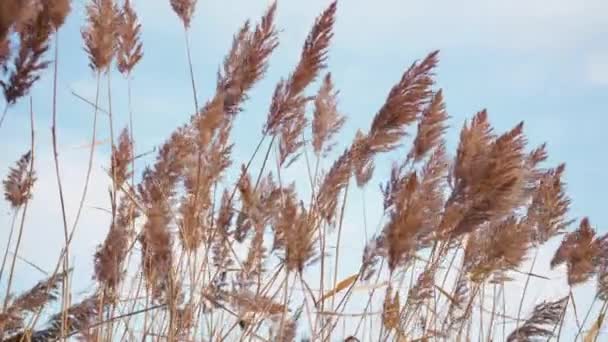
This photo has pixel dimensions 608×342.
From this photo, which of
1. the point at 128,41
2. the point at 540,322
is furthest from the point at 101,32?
the point at 540,322

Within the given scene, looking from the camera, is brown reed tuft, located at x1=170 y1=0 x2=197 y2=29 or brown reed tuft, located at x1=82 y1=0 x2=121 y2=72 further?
brown reed tuft, located at x1=170 y1=0 x2=197 y2=29

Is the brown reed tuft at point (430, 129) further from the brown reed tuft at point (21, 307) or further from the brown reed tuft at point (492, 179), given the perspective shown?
the brown reed tuft at point (21, 307)

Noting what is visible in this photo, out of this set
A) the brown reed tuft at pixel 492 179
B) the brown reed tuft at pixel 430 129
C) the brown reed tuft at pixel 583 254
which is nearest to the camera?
the brown reed tuft at pixel 492 179

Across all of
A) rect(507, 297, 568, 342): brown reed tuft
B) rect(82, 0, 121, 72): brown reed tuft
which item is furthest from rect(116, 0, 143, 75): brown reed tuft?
rect(507, 297, 568, 342): brown reed tuft

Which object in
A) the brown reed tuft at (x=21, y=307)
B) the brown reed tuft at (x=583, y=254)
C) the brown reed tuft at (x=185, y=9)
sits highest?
the brown reed tuft at (x=185, y=9)

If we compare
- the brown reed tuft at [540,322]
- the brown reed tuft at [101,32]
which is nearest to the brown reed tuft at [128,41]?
the brown reed tuft at [101,32]

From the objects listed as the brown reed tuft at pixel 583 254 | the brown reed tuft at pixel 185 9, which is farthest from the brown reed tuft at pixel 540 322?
the brown reed tuft at pixel 185 9

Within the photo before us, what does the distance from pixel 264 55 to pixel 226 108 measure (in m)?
0.24

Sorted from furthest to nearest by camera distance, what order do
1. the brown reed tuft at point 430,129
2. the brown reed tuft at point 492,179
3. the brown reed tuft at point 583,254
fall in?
the brown reed tuft at point 583,254 → the brown reed tuft at point 430,129 → the brown reed tuft at point 492,179

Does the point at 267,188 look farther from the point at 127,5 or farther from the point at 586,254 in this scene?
the point at 586,254

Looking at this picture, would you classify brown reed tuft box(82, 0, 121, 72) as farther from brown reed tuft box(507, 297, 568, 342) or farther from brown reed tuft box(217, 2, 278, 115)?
brown reed tuft box(507, 297, 568, 342)

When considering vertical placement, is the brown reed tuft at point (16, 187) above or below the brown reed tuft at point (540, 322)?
above

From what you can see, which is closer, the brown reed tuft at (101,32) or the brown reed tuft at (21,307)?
the brown reed tuft at (21,307)

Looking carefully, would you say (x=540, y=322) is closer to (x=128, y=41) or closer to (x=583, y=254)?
(x=583, y=254)
